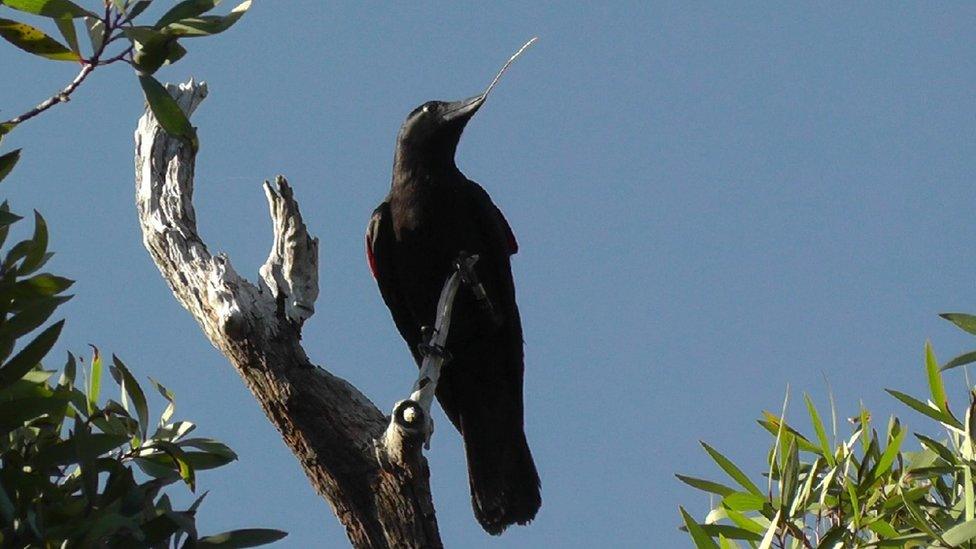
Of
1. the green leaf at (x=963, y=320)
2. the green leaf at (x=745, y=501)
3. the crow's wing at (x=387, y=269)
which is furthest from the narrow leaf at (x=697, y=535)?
the crow's wing at (x=387, y=269)

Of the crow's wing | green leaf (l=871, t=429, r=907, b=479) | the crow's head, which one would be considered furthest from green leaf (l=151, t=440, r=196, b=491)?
the crow's head

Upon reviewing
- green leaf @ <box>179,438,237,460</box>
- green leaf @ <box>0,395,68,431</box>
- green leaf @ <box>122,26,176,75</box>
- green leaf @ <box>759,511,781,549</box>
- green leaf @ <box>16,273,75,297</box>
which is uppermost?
green leaf @ <box>122,26,176,75</box>

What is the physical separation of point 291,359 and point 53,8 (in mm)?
1677

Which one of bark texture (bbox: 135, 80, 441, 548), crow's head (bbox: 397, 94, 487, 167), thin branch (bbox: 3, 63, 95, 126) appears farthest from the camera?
crow's head (bbox: 397, 94, 487, 167)

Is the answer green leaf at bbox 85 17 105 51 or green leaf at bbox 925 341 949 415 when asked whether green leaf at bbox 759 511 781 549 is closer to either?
green leaf at bbox 925 341 949 415

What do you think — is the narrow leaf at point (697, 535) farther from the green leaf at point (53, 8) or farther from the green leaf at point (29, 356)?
the green leaf at point (53, 8)

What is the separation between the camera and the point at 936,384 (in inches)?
131

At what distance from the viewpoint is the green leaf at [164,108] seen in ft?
9.14

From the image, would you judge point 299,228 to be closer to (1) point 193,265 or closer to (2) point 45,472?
(1) point 193,265

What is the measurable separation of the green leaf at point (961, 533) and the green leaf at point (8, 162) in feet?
6.92

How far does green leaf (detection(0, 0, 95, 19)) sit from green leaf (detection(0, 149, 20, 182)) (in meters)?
0.31

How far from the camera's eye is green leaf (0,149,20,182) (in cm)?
282

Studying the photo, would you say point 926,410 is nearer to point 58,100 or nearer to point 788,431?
point 788,431

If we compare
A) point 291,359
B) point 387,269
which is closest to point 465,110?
point 387,269
